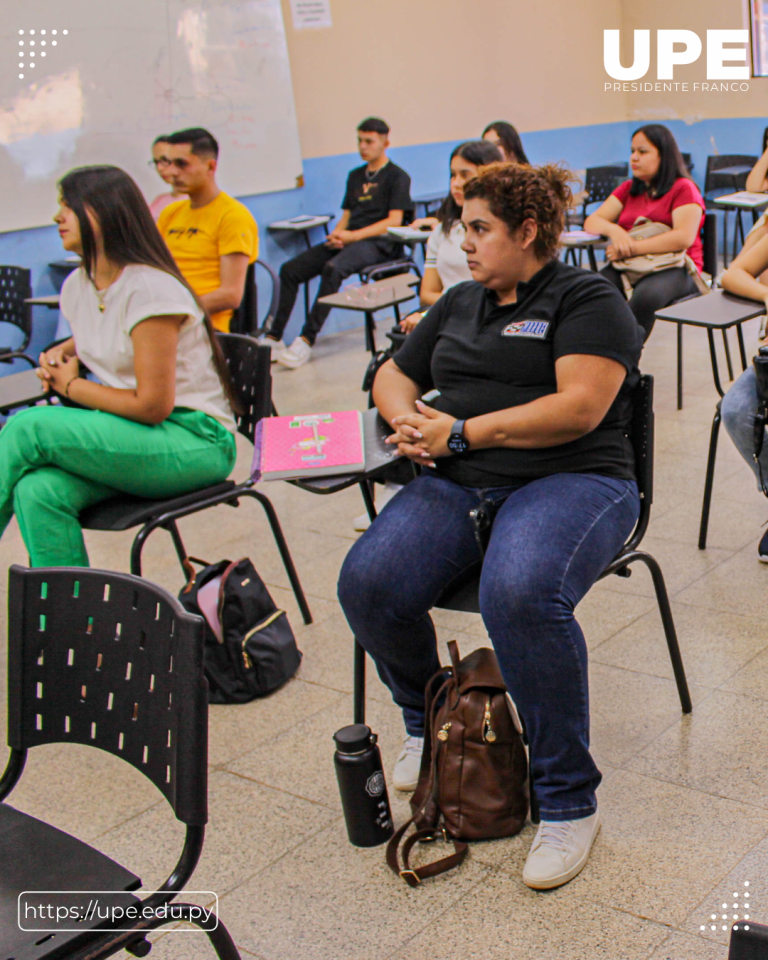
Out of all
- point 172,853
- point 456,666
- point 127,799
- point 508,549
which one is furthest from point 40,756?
point 508,549

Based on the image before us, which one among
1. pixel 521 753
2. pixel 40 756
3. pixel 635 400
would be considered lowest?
pixel 40 756

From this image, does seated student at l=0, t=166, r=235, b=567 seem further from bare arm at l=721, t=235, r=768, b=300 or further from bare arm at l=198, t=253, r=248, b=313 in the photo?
bare arm at l=721, t=235, r=768, b=300

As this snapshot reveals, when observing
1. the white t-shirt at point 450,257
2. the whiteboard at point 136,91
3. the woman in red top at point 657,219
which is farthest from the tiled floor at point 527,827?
the whiteboard at point 136,91

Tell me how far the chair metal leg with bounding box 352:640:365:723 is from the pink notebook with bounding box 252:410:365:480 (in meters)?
0.36

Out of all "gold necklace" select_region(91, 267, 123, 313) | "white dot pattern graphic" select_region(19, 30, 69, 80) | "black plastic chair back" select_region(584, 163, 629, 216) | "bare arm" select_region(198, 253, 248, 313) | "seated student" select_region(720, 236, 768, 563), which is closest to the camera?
"gold necklace" select_region(91, 267, 123, 313)

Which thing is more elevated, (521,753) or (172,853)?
(521,753)

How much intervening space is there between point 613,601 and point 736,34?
6170 millimetres

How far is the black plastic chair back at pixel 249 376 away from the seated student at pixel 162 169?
3.86ft

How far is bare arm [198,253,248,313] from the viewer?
361 centimetres

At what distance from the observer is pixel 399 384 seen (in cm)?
200

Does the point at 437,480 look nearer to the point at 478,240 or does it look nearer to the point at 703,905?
the point at 478,240

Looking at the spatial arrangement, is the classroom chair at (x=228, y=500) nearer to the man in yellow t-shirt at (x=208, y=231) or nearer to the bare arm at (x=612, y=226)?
the man in yellow t-shirt at (x=208, y=231)

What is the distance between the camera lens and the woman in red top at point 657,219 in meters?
3.89

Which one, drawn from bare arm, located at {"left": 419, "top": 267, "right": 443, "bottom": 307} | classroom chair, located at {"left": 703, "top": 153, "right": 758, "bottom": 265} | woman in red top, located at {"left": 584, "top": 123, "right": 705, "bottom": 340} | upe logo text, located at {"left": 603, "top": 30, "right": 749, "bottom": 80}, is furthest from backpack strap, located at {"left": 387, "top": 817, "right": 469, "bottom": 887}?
upe logo text, located at {"left": 603, "top": 30, "right": 749, "bottom": 80}
